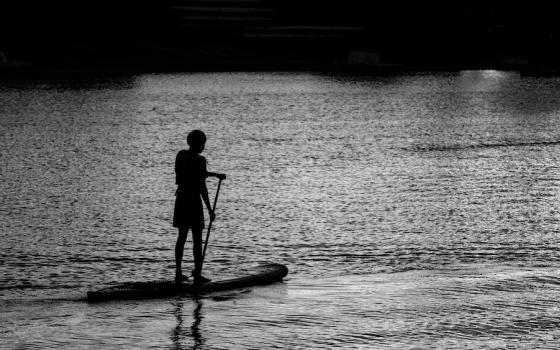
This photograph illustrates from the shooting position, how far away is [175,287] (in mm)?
10039

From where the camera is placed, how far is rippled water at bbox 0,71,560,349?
886 centimetres

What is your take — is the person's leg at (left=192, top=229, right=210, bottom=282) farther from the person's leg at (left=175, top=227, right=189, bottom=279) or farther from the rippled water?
the rippled water

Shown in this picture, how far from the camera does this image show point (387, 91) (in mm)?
Answer: 38469

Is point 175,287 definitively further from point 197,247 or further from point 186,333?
point 186,333

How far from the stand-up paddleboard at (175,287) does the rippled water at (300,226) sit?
0.11m

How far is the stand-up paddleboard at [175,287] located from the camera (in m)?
9.78

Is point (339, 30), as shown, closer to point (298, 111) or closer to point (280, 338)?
point (298, 111)

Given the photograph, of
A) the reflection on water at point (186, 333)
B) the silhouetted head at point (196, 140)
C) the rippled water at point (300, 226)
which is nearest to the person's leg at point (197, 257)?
the rippled water at point (300, 226)

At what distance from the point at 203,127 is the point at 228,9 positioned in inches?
1478

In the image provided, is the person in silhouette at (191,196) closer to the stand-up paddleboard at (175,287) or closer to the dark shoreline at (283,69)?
the stand-up paddleboard at (175,287)

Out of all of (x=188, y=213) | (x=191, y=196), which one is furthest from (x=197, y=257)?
(x=191, y=196)

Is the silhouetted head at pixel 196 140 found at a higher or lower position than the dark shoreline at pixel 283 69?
lower

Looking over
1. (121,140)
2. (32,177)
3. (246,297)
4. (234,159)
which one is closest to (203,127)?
(121,140)

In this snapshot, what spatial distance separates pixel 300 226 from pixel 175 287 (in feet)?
12.6
